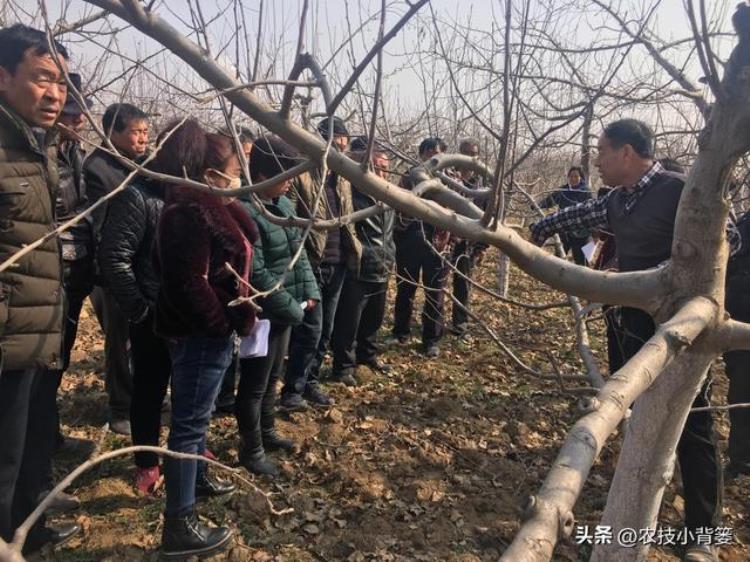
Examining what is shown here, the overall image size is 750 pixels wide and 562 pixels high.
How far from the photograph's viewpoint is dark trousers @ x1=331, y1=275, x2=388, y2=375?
4.42m

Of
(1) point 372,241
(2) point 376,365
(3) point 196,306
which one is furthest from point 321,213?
(3) point 196,306

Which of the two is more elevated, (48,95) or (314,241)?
(48,95)

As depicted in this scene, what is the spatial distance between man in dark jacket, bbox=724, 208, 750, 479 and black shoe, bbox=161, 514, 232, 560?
3.13 metres

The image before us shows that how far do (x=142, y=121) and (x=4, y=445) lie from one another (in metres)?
1.76

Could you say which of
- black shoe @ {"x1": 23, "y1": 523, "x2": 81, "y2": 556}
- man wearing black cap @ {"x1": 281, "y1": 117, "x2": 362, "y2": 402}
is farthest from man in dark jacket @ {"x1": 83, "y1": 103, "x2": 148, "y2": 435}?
man wearing black cap @ {"x1": 281, "y1": 117, "x2": 362, "y2": 402}

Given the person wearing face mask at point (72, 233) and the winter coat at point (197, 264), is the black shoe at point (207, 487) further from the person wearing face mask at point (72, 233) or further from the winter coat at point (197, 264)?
the winter coat at point (197, 264)

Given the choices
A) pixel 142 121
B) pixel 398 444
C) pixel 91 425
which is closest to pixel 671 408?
pixel 398 444

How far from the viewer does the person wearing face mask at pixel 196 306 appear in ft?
6.95

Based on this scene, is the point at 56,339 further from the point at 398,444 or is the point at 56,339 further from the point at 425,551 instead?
the point at 398,444

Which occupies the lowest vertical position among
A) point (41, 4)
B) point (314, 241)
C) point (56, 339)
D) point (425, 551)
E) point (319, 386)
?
point (425, 551)

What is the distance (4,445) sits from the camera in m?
1.88

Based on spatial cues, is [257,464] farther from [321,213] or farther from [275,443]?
[321,213]

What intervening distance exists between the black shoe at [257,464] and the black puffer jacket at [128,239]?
1036mm

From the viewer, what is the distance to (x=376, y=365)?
4.84 m
